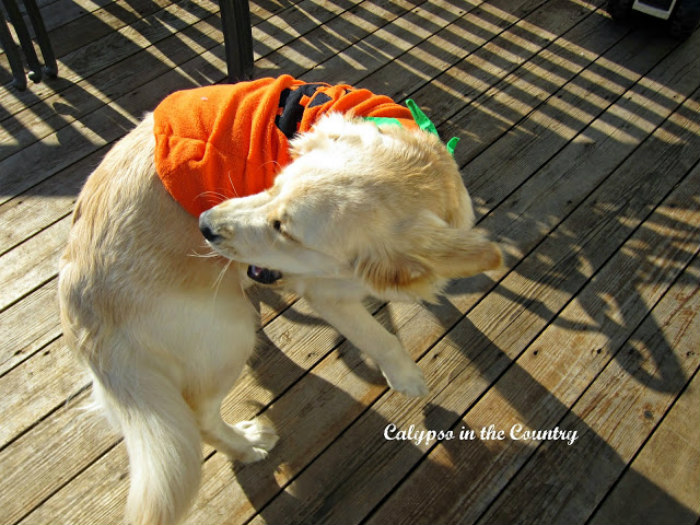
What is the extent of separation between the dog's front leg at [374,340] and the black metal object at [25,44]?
7.17 ft

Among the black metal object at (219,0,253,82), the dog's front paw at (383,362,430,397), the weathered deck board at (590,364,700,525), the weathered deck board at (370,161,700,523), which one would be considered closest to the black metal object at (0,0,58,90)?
the black metal object at (219,0,253,82)

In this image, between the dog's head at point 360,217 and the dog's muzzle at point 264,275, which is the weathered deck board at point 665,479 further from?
the dog's muzzle at point 264,275

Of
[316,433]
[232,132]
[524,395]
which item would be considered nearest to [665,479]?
[524,395]

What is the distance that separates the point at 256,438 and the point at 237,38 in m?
2.08

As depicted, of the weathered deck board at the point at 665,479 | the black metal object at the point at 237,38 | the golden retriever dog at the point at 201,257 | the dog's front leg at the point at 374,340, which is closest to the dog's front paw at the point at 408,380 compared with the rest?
the dog's front leg at the point at 374,340

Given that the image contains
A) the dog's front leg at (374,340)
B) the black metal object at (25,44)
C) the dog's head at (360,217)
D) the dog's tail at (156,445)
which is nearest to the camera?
the dog's tail at (156,445)

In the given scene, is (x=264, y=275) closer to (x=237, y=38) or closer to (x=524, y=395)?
(x=524, y=395)

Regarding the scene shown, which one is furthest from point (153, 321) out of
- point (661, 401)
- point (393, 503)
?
point (661, 401)

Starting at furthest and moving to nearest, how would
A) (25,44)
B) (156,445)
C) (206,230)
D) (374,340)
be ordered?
(25,44), (374,340), (206,230), (156,445)

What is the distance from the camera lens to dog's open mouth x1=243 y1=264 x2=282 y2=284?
1.72m

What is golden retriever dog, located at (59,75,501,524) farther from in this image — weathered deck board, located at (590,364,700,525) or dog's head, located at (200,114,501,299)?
weathered deck board, located at (590,364,700,525)

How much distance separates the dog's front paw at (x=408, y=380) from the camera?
1956 millimetres

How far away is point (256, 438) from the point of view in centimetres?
190

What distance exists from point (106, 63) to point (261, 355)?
2102 millimetres
